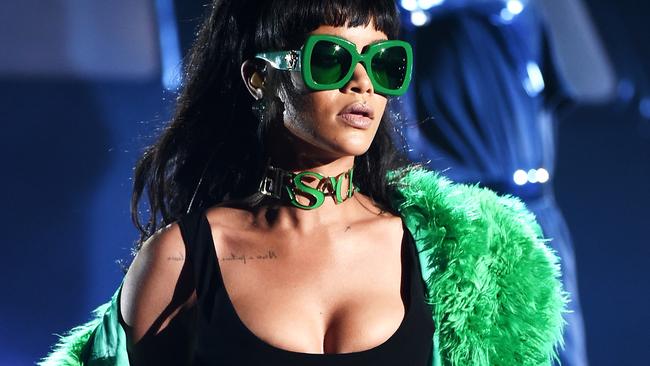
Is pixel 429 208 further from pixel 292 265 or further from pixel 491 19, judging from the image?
pixel 491 19

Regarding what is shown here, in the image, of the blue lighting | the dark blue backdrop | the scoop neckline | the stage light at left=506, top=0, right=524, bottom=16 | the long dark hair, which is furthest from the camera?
the stage light at left=506, top=0, right=524, bottom=16

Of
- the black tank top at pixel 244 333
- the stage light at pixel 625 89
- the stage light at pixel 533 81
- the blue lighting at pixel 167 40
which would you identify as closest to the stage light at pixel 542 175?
the stage light at pixel 533 81

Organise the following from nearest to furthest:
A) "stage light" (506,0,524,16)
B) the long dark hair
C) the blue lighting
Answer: the long dark hair
the blue lighting
"stage light" (506,0,524,16)

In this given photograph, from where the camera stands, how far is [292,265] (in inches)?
54.2

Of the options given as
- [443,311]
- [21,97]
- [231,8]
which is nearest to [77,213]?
[21,97]

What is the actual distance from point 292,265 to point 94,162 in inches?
41.2

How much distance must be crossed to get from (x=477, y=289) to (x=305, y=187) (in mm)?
278

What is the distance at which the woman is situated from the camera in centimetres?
131

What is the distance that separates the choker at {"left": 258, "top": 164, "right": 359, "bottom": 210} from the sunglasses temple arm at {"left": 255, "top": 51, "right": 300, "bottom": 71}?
0.49 ft

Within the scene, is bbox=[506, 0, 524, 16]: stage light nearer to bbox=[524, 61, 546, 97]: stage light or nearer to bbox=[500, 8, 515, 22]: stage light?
bbox=[500, 8, 515, 22]: stage light

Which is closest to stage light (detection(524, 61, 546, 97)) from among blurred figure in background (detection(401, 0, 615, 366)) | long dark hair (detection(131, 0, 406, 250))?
blurred figure in background (detection(401, 0, 615, 366))

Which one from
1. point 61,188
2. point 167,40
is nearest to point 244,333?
point 61,188

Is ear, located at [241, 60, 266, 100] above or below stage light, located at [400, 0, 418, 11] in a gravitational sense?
below

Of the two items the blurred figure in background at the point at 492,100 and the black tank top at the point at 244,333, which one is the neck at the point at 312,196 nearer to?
the black tank top at the point at 244,333
